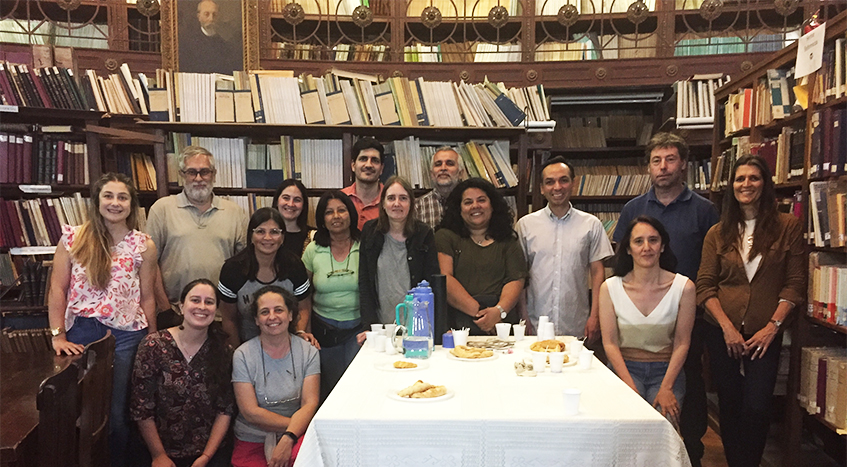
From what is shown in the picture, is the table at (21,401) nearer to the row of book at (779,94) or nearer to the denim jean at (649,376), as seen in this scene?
the denim jean at (649,376)

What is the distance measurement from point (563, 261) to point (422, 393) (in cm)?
148

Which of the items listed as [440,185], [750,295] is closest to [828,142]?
[750,295]

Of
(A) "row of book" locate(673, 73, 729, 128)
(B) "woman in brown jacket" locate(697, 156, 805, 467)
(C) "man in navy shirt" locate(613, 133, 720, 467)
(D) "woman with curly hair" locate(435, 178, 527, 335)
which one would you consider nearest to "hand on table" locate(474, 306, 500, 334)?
(D) "woman with curly hair" locate(435, 178, 527, 335)

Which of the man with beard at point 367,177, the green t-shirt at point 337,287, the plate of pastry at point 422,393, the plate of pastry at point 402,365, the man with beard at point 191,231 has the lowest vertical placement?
the plate of pastry at point 402,365

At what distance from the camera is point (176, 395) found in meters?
2.32

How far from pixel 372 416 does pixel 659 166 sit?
83.9 inches

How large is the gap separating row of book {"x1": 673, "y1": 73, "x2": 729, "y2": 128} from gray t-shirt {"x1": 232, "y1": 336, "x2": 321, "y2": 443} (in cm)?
389

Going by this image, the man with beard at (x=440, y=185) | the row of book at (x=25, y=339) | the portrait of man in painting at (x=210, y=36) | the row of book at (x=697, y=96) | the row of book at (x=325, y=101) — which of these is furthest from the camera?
the row of book at (x=697, y=96)

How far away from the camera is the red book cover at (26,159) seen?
3.34 metres

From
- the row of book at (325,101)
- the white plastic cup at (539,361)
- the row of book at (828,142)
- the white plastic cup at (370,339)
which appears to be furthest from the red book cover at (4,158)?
the row of book at (828,142)

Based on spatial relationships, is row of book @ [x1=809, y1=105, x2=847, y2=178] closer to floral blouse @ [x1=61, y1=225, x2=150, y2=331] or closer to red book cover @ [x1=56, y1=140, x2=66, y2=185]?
floral blouse @ [x1=61, y1=225, x2=150, y2=331]

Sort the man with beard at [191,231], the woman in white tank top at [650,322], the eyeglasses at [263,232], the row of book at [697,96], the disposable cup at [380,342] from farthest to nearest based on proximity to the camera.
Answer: the row of book at [697,96], the man with beard at [191,231], the eyeglasses at [263,232], the woman in white tank top at [650,322], the disposable cup at [380,342]

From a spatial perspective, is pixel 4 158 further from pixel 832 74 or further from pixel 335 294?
pixel 832 74

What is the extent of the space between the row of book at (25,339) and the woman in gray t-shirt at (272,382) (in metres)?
1.49
